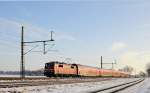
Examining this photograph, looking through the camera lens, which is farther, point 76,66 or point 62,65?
point 76,66

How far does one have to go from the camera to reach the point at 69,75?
69.1 metres

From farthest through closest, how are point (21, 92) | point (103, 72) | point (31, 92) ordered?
point (103, 72) < point (31, 92) < point (21, 92)

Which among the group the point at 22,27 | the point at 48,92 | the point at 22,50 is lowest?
the point at 48,92

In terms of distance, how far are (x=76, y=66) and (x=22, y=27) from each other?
26.8 m

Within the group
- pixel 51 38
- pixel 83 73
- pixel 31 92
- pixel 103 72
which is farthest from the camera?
pixel 103 72

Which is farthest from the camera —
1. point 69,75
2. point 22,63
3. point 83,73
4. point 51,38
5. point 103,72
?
point 103,72

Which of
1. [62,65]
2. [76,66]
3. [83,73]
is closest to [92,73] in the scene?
[83,73]

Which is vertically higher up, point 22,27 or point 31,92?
point 22,27

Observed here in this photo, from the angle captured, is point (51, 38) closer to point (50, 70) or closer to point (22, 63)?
point (22, 63)

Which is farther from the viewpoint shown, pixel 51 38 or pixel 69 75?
pixel 69 75

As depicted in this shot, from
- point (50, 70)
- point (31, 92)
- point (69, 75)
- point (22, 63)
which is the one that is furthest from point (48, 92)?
point (69, 75)

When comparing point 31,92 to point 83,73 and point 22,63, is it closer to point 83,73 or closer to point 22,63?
point 22,63

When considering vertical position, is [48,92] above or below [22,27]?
below

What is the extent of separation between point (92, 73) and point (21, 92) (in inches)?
2523
